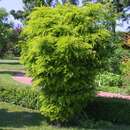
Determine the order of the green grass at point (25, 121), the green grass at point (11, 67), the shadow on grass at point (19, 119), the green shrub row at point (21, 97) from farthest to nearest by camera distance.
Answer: the green grass at point (11, 67) < the green shrub row at point (21, 97) < the shadow on grass at point (19, 119) < the green grass at point (25, 121)

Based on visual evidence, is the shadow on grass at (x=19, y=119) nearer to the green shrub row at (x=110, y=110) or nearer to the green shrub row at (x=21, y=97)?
the green shrub row at (x=21, y=97)

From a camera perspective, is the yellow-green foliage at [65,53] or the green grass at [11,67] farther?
the green grass at [11,67]

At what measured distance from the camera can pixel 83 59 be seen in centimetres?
1336

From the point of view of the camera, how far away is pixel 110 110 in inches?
580

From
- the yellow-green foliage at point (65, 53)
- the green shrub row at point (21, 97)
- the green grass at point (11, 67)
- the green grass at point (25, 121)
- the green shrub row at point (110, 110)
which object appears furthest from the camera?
the green grass at point (11, 67)

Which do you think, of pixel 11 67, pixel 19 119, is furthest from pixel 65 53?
pixel 11 67

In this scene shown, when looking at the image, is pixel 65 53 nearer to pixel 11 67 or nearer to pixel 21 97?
pixel 21 97

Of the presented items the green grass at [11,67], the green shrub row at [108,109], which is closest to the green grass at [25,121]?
the green shrub row at [108,109]

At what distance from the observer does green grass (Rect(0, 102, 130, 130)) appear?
13.3 m

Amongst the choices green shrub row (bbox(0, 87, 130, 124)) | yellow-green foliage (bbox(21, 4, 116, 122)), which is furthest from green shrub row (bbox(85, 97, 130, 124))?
yellow-green foliage (bbox(21, 4, 116, 122))

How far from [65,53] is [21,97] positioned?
191 inches

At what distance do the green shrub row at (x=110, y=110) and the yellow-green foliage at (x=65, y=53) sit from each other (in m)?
1.20

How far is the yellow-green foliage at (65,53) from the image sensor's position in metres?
13.1

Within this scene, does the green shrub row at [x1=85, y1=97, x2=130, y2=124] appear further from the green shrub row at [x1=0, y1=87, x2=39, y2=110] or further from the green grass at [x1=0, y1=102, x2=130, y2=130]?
the green shrub row at [x1=0, y1=87, x2=39, y2=110]
